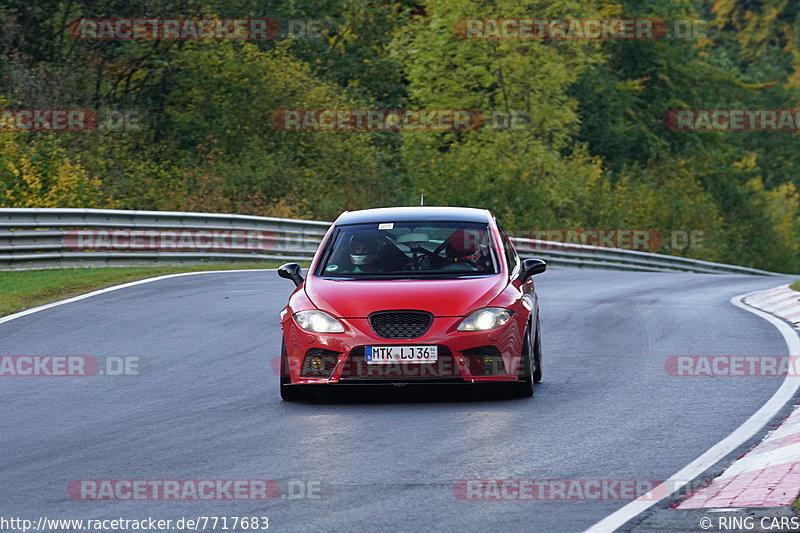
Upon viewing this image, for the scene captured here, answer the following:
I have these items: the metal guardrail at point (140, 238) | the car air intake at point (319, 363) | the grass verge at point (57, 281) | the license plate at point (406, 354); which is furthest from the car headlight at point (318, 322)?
the metal guardrail at point (140, 238)

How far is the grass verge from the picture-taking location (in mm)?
19156

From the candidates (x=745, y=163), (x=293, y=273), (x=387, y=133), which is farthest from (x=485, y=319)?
(x=745, y=163)

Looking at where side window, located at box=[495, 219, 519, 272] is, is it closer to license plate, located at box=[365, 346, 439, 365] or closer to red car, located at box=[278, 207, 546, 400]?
Result: red car, located at box=[278, 207, 546, 400]

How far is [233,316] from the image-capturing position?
17.7 meters

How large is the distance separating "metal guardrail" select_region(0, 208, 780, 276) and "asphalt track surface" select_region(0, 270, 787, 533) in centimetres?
593

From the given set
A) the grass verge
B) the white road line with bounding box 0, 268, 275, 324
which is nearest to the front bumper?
the white road line with bounding box 0, 268, 275, 324

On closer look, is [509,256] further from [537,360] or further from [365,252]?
[365,252]

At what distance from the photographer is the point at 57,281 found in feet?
70.3

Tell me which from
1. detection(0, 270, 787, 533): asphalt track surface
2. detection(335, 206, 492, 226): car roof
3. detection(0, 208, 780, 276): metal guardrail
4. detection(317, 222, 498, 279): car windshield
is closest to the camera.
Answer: detection(0, 270, 787, 533): asphalt track surface

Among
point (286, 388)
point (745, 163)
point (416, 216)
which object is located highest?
point (416, 216)

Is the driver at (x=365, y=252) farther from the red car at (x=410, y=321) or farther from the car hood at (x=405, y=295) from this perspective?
the car hood at (x=405, y=295)

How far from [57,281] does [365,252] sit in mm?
10508

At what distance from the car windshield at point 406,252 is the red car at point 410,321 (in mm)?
12

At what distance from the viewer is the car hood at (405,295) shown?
11.1 meters
